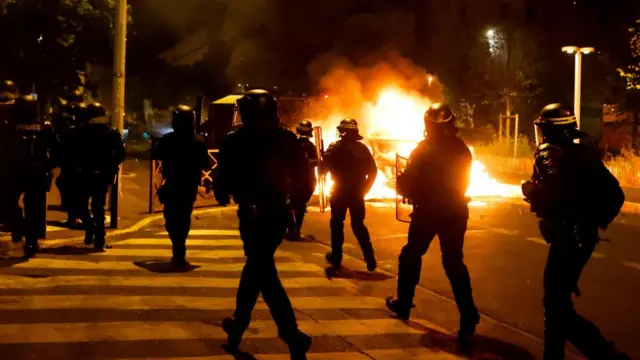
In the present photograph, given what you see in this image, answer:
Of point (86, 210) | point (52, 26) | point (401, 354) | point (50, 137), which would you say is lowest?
point (401, 354)

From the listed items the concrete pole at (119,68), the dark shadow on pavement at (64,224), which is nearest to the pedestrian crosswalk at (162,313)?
the dark shadow on pavement at (64,224)

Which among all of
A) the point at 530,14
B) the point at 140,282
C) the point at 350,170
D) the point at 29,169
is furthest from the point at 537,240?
the point at 530,14

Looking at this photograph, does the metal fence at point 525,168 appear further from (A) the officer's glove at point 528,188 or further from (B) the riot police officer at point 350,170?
(A) the officer's glove at point 528,188

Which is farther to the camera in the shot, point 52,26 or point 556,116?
point 52,26

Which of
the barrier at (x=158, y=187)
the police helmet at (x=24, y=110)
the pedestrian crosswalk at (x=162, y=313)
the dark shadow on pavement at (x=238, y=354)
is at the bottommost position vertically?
the dark shadow on pavement at (x=238, y=354)

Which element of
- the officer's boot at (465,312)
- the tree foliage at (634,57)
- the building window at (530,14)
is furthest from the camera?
the building window at (530,14)

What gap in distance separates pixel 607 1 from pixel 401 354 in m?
33.3

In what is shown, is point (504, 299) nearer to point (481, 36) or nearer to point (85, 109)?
point (85, 109)

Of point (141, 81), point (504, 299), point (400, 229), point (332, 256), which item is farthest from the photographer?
point (141, 81)

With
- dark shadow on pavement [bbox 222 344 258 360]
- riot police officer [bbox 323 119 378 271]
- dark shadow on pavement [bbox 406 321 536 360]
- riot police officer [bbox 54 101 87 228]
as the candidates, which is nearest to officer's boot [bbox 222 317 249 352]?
dark shadow on pavement [bbox 222 344 258 360]

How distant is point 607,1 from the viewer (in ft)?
113

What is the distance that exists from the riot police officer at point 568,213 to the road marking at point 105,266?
4104 millimetres

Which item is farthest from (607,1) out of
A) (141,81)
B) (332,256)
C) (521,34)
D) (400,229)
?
(332,256)

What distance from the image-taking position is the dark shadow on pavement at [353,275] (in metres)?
8.15
